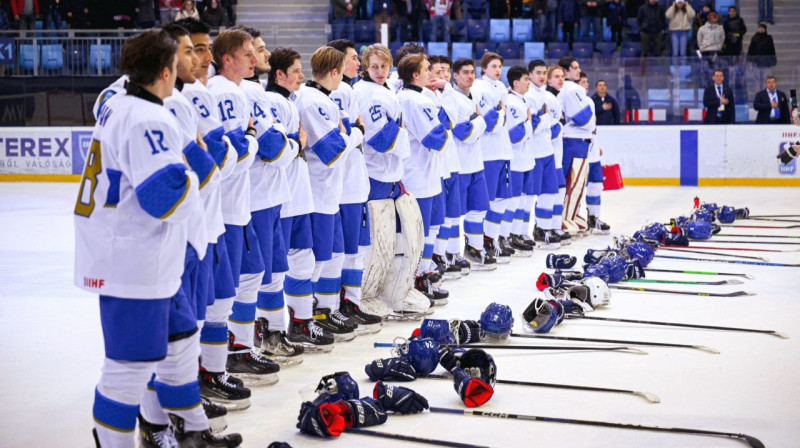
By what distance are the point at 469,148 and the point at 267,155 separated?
357 centimetres

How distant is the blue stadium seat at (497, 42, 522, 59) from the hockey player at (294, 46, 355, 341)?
38.8 ft

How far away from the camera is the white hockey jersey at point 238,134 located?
4.88 metres

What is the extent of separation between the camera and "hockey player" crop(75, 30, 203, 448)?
3535 millimetres

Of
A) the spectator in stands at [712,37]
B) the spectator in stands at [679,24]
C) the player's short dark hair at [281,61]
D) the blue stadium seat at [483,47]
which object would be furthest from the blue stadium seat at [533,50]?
the player's short dark hair at [281,61]

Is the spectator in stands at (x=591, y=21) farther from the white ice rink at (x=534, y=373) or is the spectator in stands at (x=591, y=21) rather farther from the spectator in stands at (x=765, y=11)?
the white ice rink at (x=534, y=373)

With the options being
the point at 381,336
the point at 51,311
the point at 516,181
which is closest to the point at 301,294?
the point at 381,336

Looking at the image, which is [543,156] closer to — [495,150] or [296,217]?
[495,150]

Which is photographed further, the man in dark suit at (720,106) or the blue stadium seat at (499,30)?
the blue stadium seat at (499,30)

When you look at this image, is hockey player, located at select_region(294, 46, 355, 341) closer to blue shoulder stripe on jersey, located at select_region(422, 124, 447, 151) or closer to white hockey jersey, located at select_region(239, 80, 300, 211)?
white hockey jersey, located at select_region(239, 80, 300, 211)

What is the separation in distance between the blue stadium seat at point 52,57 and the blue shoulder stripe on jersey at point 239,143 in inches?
509

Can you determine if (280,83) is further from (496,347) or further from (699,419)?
(699,419)

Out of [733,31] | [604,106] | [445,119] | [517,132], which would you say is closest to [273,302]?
[445,119]

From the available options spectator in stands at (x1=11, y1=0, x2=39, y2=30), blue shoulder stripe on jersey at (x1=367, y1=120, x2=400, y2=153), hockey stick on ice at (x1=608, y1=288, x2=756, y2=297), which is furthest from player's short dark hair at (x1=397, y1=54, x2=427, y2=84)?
spectator in stands at (x1=11, y1=0, x2=39, y2=30)

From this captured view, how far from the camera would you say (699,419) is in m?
4.58
